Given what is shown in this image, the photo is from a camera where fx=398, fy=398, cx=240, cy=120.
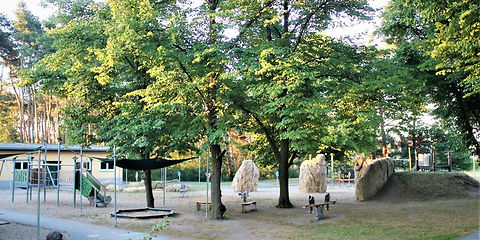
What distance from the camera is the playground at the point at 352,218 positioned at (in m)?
10.1

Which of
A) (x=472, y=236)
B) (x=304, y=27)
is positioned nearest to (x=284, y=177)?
(x=304, y=27)

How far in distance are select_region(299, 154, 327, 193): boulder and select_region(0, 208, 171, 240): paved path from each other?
624 inches

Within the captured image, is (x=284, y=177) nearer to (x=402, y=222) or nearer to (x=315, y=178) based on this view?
(x=402, y=222)

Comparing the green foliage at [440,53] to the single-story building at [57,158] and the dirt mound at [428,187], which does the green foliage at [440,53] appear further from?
the single-story building at [57,158]

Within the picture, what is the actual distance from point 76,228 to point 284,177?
28.1 feet

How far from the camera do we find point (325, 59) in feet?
48.0

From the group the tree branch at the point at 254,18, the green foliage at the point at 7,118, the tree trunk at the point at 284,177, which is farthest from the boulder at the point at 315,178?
the green foliage at the point at 7,118

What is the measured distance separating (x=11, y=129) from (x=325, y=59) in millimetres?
42715

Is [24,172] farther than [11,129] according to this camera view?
No

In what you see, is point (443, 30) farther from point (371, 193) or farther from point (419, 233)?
point (371, 193)

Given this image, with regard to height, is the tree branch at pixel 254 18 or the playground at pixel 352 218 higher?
the tree branch at pixel 254 18

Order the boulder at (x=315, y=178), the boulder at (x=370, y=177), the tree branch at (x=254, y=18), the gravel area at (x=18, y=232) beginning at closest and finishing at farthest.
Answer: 1. the gravel area at (x=18, y=232)
2. the tree branch at (x=254, y=18)
3. the boulder at (x=370, y=177)
4. the boulder at (x=315, y=178)

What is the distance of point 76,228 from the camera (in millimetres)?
11312

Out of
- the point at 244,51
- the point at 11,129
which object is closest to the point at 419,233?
the point at 244,51
